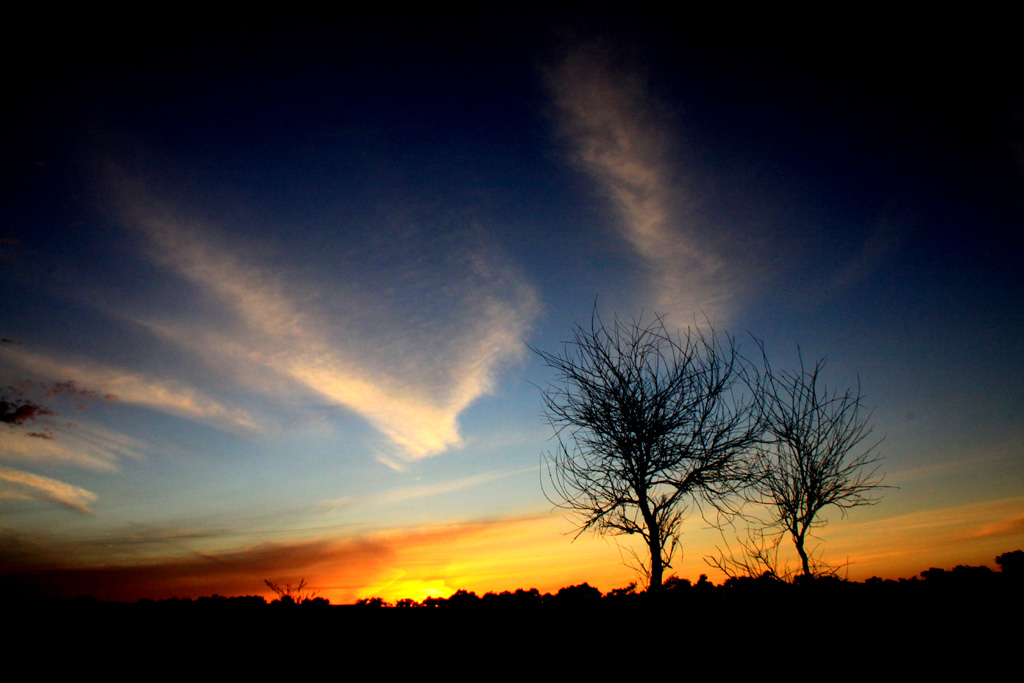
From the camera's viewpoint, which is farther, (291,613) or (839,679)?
(291,613)

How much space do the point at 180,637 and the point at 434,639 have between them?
8.59 feet

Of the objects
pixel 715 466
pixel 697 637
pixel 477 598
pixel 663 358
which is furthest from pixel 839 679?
pixel 663 358

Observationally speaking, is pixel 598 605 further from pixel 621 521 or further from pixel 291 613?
pixel 291 613

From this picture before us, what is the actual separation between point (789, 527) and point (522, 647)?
11644mm

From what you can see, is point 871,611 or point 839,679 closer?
point 839,679

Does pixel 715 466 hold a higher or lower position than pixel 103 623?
higher

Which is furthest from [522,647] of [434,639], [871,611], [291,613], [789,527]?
[789,527]

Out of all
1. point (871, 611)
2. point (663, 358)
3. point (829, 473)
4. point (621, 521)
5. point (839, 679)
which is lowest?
point (839, 679)

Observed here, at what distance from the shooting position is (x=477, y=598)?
686cm

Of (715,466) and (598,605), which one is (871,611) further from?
(715,466)

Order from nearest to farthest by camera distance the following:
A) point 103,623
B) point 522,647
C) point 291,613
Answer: point 522,647
point 103,623
point 291,613

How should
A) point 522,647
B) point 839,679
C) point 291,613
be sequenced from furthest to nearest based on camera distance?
point 291,613 → point 522,647 → point 839,679

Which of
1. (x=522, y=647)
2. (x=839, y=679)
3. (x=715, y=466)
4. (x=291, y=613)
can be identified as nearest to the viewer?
(x=839, y=679)

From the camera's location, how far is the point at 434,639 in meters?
4.61
